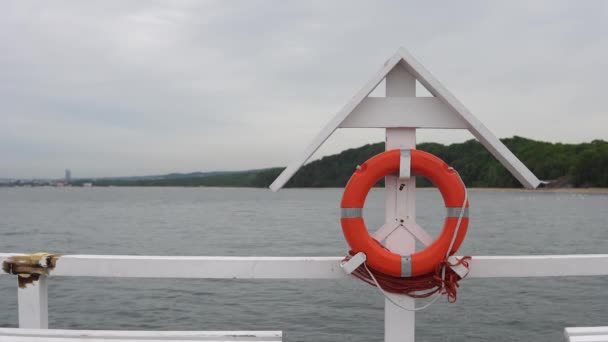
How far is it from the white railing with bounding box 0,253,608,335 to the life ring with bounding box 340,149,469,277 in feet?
0.49

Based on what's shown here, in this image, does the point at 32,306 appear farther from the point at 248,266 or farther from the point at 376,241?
the point at 376,241

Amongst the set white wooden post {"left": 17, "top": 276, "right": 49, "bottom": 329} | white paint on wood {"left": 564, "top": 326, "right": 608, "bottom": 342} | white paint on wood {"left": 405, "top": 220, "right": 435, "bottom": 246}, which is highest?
white paint on wood {"left": 405, "top": 220, "right": 435, "bottom": 246}

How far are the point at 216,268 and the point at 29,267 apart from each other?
0.81 metres

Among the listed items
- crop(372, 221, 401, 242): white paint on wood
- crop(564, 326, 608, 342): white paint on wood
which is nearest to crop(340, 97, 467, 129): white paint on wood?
crop(372, 221, 401, 242): white paint on wood

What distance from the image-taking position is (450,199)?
2.50 meters

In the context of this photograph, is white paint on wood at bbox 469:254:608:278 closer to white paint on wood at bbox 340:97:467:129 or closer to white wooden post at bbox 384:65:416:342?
white wooden post at bbox 384:65:416:342

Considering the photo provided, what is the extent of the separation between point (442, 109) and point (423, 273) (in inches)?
29.5

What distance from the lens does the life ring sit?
7.93 ft

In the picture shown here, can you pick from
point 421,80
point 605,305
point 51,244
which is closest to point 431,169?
point 421,80

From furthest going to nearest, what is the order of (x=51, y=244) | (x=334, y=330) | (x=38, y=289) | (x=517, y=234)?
(x=517, y=234), (x=51, y=244), (x=334, y=330), (x=38, y=289)

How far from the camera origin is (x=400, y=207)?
250 cm

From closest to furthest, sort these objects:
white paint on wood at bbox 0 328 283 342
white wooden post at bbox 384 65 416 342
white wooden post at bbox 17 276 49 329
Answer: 1. white paint on wood at bbox 0 328 283 342
2. white wooden post at bbox 17 276 49 329
3. white wooden post at bbox 384 65 416 342

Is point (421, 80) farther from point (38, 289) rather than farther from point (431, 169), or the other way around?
point (38, 289)

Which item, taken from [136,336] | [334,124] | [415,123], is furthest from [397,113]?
[136,336]
